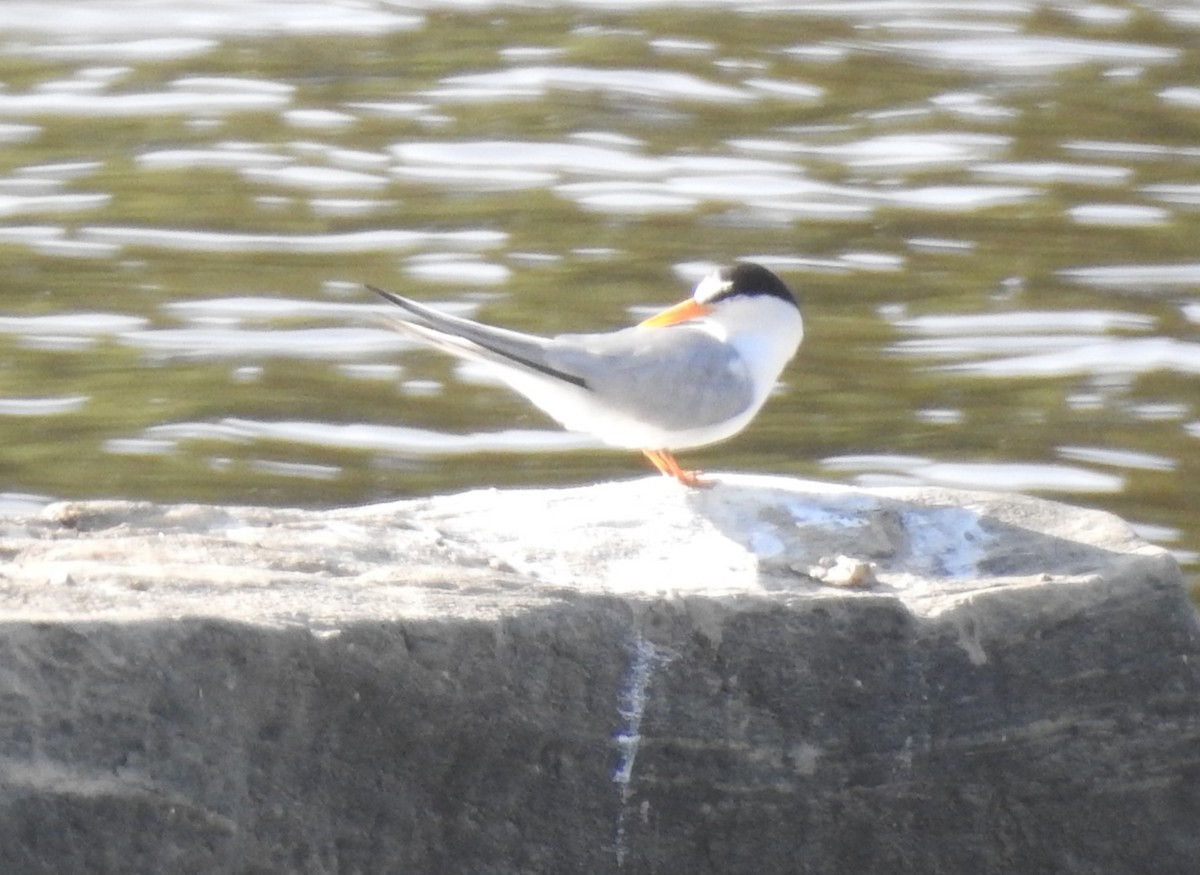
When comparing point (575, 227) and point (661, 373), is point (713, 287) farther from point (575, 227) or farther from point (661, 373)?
point (575, 227)

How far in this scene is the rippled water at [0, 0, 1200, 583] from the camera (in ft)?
28.2

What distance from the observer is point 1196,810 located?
513cm

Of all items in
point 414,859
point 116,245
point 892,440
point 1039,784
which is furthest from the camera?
point 116,245

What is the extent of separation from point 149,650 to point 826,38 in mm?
10281

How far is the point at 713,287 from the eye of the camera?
261 inches

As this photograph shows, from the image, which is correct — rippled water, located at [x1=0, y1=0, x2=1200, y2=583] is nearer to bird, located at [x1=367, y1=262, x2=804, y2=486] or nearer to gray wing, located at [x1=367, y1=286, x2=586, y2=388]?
bird, located at [x1=367, y1=262, x2=804, y2=486]

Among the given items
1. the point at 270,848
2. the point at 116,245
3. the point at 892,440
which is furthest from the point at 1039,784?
the point at 116,245

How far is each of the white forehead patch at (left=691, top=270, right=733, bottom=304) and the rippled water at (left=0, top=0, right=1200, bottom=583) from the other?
5.92 ft

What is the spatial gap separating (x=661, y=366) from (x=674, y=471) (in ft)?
1.35

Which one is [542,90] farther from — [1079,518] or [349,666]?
[349,666]

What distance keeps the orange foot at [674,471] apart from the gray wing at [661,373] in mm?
103

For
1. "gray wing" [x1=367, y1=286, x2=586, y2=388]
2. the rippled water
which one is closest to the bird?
"gray wing" [x1=367, y1=286, x2=586, y2=388]

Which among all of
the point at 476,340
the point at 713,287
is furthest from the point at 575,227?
the point at 476,340

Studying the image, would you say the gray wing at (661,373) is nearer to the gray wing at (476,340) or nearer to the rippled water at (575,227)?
the gray wing at (476,340)
